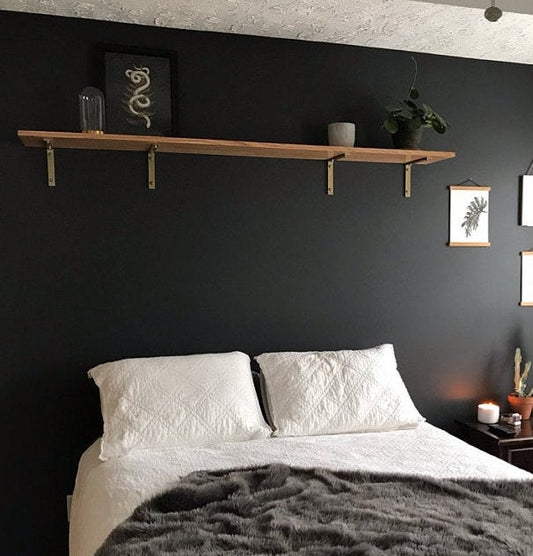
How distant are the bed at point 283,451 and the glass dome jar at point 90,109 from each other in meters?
1.02

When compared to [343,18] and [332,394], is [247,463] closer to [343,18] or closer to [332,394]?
[332,394]

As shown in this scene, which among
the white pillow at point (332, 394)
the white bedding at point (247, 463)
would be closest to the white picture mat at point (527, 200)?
the white pillow at point (332, 394)

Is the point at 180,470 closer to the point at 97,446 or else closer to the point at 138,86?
the point at 97,446

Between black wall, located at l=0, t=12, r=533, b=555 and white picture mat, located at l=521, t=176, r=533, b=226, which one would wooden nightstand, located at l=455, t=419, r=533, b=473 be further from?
white picture mat, located at l=521, t=176, r=533, b=226

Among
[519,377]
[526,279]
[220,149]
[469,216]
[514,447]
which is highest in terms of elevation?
[220,149]

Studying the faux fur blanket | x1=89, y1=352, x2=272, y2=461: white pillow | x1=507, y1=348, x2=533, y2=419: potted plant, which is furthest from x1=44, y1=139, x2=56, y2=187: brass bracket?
x1=507, y1=348, x2=533, y2=419: potted plant

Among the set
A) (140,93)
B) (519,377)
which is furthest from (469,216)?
(140,93)

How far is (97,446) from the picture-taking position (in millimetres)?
2572

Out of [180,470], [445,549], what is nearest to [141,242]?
[180,470]

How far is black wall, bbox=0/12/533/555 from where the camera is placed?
277cm

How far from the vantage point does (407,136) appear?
9.95ft

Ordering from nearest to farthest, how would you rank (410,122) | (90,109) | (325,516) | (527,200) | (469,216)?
(325,516) → (90,109) → (410,122) → (469,216) → (527,200)

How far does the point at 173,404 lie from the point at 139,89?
1.40 m

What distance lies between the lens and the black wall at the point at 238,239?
277 centimetres
